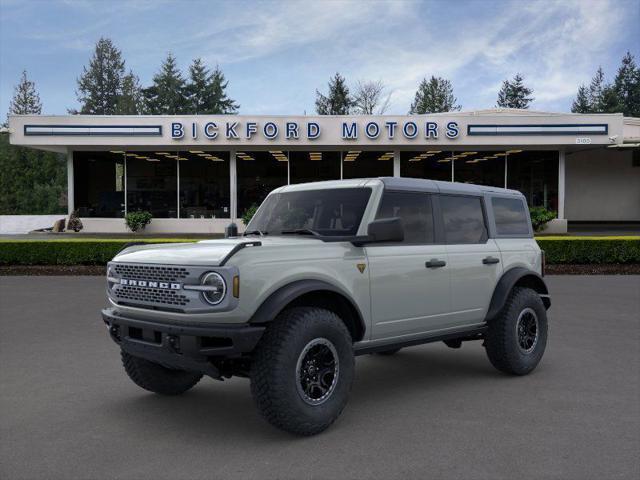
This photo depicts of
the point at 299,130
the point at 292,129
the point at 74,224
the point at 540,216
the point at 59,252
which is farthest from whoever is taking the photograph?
the point at 74,224

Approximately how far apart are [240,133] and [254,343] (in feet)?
74.7

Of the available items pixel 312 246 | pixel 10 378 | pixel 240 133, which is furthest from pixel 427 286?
pixel 240 133

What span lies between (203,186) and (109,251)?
491 inches

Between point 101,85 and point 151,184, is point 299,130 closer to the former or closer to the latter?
point 151,184

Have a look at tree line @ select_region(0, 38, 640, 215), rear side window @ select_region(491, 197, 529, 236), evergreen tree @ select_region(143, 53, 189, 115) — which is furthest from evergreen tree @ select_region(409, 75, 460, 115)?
rear side window @ select_region(491, 197, 529, 236)

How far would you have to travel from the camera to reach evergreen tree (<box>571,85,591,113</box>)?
262ft

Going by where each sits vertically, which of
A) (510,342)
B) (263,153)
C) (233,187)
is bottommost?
(510,342)

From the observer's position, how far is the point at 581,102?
81438mm

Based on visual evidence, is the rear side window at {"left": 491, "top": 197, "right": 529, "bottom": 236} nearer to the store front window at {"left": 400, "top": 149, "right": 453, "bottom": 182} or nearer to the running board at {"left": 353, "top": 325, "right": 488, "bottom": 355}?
the running board at {"left": 353, "top": 325, "right": 488, "bottom": 355}

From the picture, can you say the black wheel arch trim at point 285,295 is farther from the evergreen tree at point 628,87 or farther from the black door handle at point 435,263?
the evergreen tree at point 628,87

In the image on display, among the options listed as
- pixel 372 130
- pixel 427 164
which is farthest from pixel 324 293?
pixel 427 164

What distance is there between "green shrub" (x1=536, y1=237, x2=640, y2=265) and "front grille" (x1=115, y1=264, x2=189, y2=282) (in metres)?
13.6

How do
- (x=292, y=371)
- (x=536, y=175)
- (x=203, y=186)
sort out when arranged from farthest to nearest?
(x=536, y=175) → (x=203, y=186) → (x=292, y=371)

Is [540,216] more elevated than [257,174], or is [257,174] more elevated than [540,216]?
[257,174]
